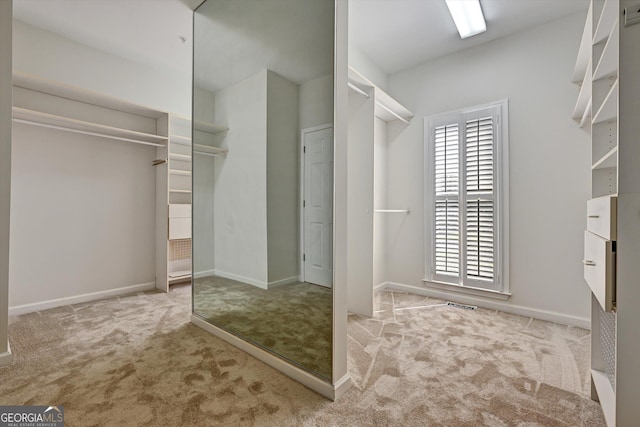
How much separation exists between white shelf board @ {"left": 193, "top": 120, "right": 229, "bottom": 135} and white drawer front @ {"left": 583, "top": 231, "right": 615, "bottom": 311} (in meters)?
2.47

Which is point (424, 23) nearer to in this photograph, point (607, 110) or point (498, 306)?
point (607, 110)

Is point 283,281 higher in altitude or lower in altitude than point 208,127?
lower

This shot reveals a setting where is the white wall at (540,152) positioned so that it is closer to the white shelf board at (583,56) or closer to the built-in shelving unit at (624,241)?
the white shelf board at (583,56)

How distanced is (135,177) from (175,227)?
82 cm

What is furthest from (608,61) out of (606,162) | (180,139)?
(180,139)

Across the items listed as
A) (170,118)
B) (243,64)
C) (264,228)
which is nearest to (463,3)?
(243,64)

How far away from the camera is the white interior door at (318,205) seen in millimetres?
1738

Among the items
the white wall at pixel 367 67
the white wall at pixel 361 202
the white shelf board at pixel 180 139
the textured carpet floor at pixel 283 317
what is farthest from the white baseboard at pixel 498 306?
the white shelf board at pixel 180 139

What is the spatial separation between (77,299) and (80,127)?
6.22 ft

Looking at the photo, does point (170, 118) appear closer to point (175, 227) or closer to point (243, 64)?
point (175, 227)

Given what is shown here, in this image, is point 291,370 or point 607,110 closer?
point 607,110

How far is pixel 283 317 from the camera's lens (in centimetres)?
197

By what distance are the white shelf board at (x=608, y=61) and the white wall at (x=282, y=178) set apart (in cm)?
159

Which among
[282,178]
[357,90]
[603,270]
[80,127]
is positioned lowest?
[603,270]
